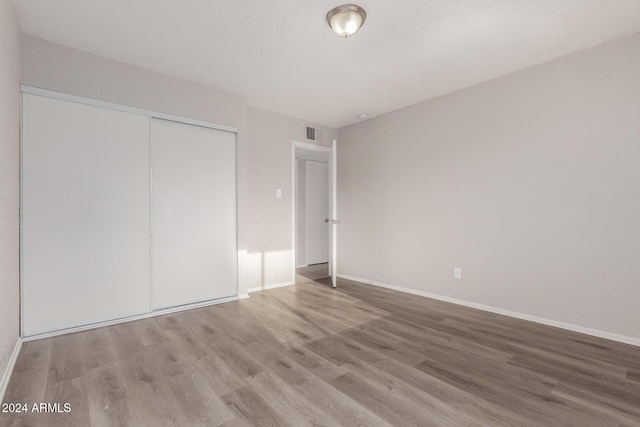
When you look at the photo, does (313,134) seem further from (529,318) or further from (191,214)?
(529,318)

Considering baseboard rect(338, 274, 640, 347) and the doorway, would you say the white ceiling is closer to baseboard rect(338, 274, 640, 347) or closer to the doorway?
baseboard rect(338, 274, 640, 347)

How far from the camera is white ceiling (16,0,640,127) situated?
2053 millimetres

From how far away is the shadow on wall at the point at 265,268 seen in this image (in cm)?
368

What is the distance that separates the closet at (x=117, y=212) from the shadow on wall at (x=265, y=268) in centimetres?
19

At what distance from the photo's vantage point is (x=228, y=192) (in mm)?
3525

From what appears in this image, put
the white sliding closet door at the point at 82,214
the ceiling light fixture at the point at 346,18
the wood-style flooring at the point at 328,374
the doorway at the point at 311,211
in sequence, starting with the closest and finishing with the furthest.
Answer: the wood-style flooring at the point at 328,374 → the ceiling light fixture at the point at 346,18 → the white sliding closet door at the point at 82,214 → the doorway at the point at 311,211

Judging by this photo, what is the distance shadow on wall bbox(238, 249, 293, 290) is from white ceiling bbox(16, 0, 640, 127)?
2096mm

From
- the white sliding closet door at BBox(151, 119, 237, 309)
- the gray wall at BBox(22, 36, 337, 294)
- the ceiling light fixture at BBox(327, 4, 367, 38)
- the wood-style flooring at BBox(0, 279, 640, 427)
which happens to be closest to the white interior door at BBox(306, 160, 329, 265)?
the gray wall at BBox(22, 36, 337, 294)

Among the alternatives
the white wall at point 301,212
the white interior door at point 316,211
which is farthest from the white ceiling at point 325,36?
the white interior door at point 316,211

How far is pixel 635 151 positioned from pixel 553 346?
1684mm

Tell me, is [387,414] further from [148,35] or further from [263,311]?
[148,35]

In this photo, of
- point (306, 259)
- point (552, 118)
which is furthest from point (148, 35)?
point (306, 259)

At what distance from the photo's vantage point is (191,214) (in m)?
3.24

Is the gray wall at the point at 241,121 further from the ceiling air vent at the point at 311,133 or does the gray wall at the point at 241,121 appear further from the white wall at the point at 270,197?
the ceiling air vent at the point at 311,133
